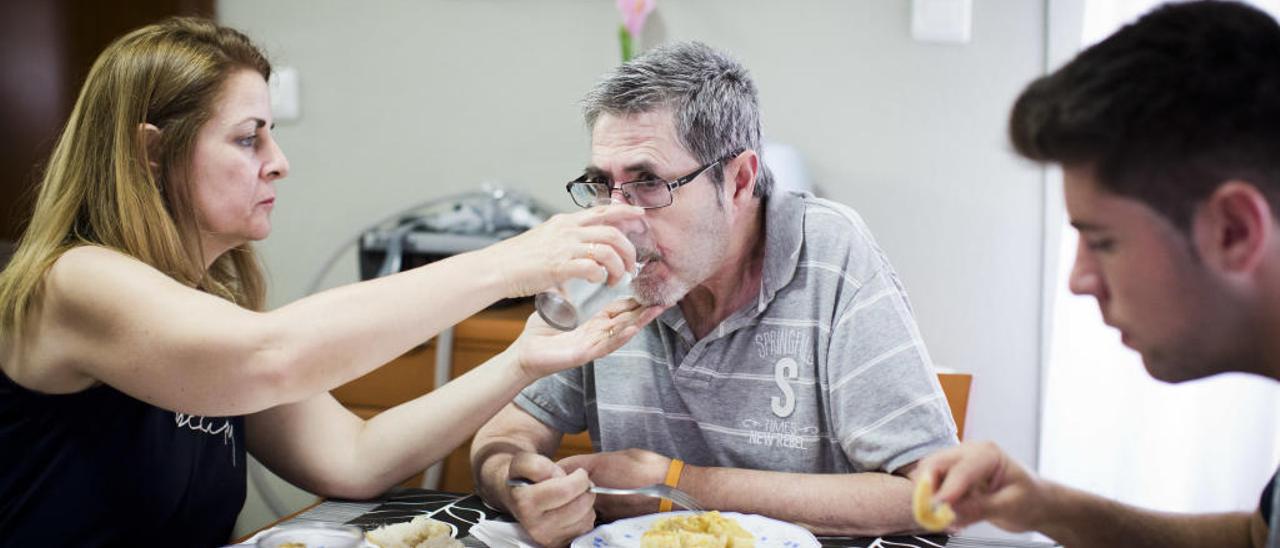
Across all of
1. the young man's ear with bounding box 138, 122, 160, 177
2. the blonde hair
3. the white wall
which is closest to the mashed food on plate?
the blonde hair

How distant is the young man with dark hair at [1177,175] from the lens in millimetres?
861

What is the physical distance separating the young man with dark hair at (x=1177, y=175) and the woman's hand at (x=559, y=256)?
449 mm

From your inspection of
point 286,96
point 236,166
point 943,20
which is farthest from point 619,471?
point 286,96

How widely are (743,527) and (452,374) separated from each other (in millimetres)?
1386

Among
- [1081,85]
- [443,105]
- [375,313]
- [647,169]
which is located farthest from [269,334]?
[443,105]

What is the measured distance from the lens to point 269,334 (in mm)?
1182

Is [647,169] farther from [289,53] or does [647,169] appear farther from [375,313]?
[289,53]

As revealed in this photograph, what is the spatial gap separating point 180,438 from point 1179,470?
6.42 ft

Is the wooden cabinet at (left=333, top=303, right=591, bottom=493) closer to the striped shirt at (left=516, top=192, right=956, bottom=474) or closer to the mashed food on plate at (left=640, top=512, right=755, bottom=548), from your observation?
the striped shirt at (left=516, top=192, right=956, bottom=474)

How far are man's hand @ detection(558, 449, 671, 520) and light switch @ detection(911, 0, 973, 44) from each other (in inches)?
64.4

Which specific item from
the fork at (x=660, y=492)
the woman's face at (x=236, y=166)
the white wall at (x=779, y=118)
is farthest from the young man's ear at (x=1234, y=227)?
the white wall at (x=779, y=118)

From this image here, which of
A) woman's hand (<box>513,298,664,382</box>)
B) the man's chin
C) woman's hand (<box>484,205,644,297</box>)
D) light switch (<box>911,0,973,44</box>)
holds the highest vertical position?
light switch (<box>911,0,973,44</box>)

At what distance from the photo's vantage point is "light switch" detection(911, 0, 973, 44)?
2.64 metres

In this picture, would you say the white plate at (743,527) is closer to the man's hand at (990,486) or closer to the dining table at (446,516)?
the dining table at (446,516)
